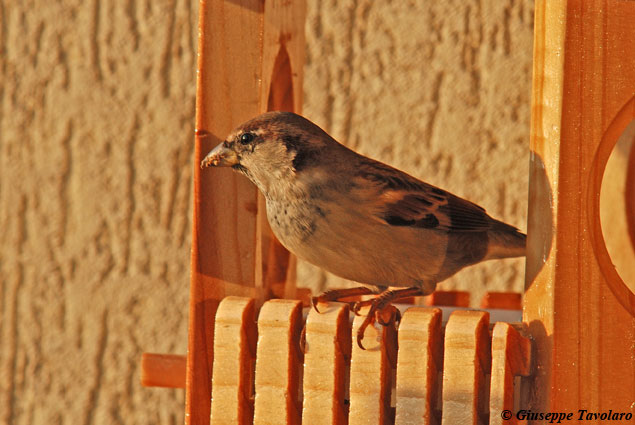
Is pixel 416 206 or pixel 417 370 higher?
pixel 416 206

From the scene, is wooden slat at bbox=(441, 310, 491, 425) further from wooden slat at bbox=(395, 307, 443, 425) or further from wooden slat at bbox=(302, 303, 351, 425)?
wooden slat at bbox=(302, 303, 351, 425)

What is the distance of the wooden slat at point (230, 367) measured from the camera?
1.09 m

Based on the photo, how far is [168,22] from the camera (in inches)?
76.4

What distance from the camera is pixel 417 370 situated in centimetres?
100

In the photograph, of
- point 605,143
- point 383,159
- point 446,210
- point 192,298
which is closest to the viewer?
point 605,143

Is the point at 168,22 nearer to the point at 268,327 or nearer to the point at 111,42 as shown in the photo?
the point at 111,42

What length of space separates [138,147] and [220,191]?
2.80 feet

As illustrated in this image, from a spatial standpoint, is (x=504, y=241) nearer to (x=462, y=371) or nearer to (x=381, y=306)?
(x=381, y=306)

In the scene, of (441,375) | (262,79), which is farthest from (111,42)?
(441,375)

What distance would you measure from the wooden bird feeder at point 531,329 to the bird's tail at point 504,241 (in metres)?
0.37

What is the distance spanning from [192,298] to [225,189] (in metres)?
0.16

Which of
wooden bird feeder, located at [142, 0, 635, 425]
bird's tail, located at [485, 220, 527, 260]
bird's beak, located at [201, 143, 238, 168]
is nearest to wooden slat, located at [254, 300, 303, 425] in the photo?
wooden bird feeder, located at [142, 0, 635, 425]

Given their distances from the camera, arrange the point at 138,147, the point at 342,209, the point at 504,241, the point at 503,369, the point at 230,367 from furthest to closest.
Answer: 1. the point at 138,147
2. the point at 504,241
3. the point at 342,209
4. the point at 230,367
5. the point at 503,369

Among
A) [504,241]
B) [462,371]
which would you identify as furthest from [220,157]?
[504,241]
